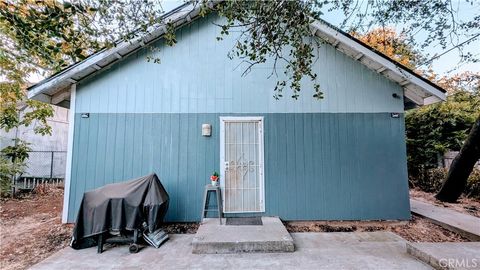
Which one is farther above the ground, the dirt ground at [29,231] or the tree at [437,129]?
the tree at [437,129]

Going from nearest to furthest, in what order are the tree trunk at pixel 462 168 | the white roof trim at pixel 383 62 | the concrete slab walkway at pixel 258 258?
the concrete slab walkway at pixel 258 258 < the white roof trim at pixel 383 62 < the tree trunk at pixel 462 168

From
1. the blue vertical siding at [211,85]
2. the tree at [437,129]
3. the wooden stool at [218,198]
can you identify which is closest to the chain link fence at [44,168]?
the blue vertical siding at [211,85]

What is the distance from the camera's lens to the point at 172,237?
418 centimetres

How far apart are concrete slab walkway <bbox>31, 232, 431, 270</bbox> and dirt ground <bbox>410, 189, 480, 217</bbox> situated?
292 cm

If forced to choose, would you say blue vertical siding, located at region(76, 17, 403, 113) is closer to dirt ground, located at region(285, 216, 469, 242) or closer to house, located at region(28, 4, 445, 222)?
house, located at region(28, 4, 445, 222)

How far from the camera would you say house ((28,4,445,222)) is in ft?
15.9

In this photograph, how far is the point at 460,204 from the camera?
604cm

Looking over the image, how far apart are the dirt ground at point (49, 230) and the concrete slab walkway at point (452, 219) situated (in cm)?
11

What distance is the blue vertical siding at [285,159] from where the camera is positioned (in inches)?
190

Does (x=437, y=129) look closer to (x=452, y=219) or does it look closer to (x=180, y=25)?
(x=452, y=219)

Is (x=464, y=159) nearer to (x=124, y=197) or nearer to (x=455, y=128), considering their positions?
(x=455, y=128)

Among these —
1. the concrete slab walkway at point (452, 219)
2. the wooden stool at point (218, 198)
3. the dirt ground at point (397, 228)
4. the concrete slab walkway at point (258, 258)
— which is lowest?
the concrete slab walkway at point (258, 258)

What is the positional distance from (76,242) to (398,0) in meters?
6.17

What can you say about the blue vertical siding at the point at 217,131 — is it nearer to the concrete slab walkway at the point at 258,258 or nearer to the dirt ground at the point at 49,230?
the dirt ground at the point at 49,230
